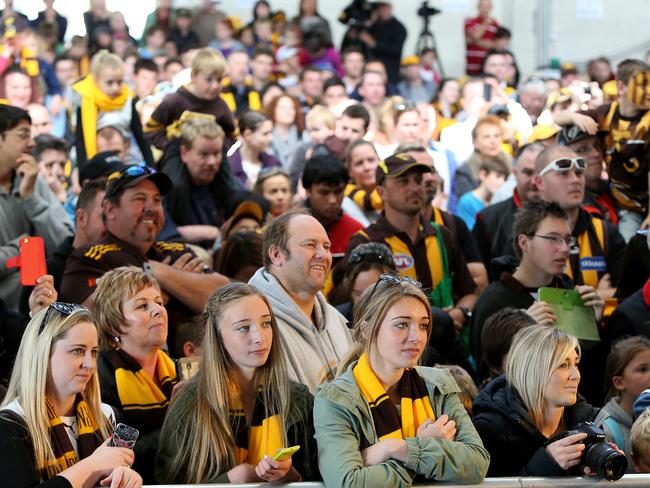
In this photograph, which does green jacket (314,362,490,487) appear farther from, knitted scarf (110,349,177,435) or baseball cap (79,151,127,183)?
baseball cap (79,151,127,183)

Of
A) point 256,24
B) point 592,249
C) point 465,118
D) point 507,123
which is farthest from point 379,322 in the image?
point 256,24

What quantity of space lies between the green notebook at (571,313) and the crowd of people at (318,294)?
0.01 metres

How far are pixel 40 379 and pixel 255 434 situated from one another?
0.80 m

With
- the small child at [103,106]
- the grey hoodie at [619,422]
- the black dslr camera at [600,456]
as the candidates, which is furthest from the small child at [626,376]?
the small child at [103,106]

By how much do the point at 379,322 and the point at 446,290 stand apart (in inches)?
105

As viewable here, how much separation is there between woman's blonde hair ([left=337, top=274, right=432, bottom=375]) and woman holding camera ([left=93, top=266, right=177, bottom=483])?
0.87m

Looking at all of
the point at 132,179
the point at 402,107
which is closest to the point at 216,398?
the point at 132,179

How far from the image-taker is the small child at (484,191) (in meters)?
9.46

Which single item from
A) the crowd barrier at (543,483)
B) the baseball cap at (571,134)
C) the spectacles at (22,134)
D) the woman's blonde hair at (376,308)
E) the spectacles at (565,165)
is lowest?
the crowd barrier at (543,483)

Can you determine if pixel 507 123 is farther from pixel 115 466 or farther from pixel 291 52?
pixel 115 466

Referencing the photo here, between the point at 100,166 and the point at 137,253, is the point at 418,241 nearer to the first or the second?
the point at 137,253

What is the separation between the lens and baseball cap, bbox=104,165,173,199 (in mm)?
6285

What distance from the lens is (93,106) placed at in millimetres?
9617

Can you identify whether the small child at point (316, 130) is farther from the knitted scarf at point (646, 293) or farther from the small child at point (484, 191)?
the knitted scarf at point (646, 293)
